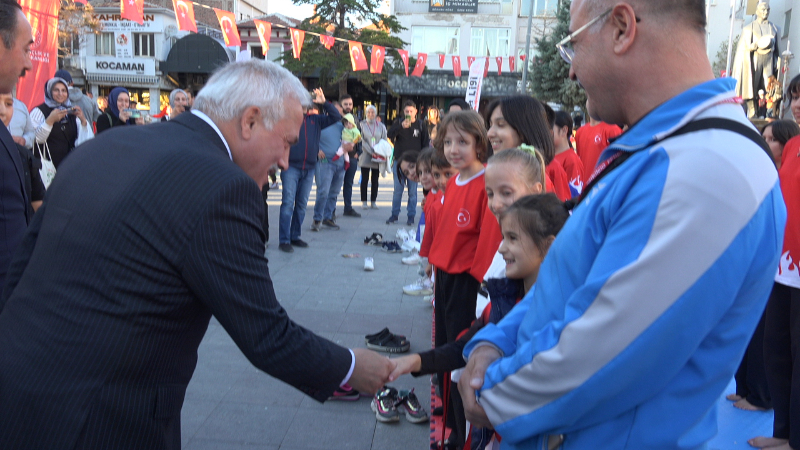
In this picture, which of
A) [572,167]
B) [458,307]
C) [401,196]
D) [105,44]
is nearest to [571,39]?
[458,307]

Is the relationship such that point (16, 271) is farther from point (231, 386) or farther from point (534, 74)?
point (534, 74)

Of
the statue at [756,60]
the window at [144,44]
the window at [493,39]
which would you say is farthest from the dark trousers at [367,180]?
the window at [144,44]

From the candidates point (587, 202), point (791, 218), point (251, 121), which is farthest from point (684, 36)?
point (791, 218)

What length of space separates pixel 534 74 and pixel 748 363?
21.8 m

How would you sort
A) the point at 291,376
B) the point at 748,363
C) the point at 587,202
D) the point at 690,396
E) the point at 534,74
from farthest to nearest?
the point at 534,74, the point at 748,363, the point at 291,376, the point at 587,202, the point at 690,396

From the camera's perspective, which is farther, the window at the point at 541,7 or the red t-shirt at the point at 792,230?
the window at the point at 541,7

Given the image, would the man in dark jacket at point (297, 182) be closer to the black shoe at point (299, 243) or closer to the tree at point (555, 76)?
the black shoe at point (299, 243)

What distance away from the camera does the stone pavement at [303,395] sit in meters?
3.34

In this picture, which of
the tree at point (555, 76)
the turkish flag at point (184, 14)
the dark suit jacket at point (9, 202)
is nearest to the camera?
the dark suit jacket at point (9, 202)

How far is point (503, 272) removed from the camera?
2.52m

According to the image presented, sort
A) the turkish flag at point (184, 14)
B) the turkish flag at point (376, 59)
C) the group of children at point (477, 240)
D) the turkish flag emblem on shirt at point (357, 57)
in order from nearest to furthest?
1. the group of children at point (477, 240)
2. the turkish flag at point (184, 14)
3. the turkish flag emblem on shirt at point (357, 57)
4. the turkish flag at point (376, 59)

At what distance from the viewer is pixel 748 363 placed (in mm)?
3898

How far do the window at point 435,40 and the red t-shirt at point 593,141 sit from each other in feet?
88.3

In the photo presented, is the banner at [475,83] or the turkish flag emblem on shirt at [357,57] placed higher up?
the turkish flag emblem on shirt at [357,57]
